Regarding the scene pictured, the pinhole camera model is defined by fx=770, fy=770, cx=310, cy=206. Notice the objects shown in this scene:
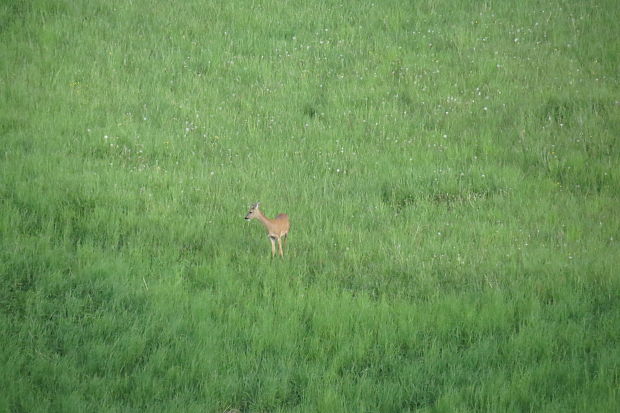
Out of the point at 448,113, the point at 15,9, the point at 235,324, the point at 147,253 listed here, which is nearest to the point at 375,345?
the point at 235,324

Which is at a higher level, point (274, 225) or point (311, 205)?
point (274, 225)

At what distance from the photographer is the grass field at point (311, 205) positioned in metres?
7.09

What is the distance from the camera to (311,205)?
35.3ft

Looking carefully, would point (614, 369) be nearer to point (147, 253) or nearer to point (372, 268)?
point (372, 268)

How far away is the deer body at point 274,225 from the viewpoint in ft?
29.2

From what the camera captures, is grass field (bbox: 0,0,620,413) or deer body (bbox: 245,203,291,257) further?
deer body (bbox: 245,203,291,257)

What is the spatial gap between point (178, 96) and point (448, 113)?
15.9 ft

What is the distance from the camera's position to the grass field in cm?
709

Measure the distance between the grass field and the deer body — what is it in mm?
281

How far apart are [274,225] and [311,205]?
177 cm

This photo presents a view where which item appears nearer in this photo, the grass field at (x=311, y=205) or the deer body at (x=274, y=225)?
the grass field at (x=311, y=205)

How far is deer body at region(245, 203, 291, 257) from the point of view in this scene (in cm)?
890

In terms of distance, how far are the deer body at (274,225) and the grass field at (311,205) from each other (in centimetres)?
28

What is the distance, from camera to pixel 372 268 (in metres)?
9.25
